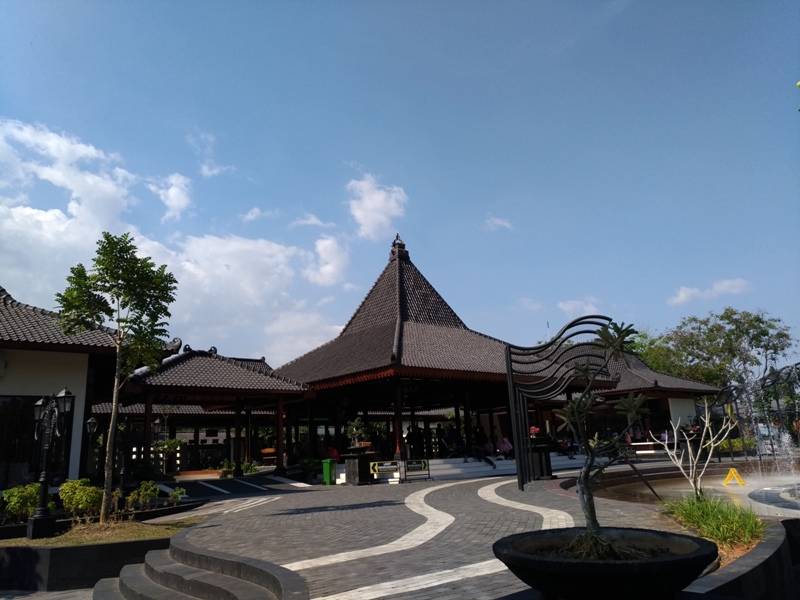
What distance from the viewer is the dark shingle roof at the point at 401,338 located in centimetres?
1992

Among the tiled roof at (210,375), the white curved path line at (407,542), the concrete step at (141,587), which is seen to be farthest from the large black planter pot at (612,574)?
the tiled roof at (210,375)

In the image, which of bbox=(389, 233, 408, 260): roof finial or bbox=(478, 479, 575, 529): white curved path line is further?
bbox=(389, 233, 408, 260): roof finial

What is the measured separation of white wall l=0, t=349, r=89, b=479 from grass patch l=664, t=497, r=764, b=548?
13720 mm

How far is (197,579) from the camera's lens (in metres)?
6.17

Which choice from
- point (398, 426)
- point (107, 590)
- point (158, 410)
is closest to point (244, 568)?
point (107, 590)

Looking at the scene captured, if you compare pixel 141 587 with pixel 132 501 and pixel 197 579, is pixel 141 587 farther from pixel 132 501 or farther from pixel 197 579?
pixel 132 501

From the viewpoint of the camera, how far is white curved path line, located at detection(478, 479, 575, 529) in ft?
26.3

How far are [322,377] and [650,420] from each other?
22.8 meters

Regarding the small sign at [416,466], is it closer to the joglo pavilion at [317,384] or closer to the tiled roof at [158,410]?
the joglo pavilion at [317,384]

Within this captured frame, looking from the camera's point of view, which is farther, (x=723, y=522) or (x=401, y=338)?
(x=401, y=338)

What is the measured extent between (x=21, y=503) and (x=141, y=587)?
5.14 m

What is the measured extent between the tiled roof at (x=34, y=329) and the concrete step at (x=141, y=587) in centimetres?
694

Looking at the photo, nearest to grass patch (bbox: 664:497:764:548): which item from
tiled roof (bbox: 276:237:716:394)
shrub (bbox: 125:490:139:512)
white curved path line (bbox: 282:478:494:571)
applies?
white curved path line (bbox: 282:478:494:571)

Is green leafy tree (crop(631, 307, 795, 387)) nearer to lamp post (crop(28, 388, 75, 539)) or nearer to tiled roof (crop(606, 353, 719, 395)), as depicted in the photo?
tiled roof (crop(606, 353, 719, 395))
